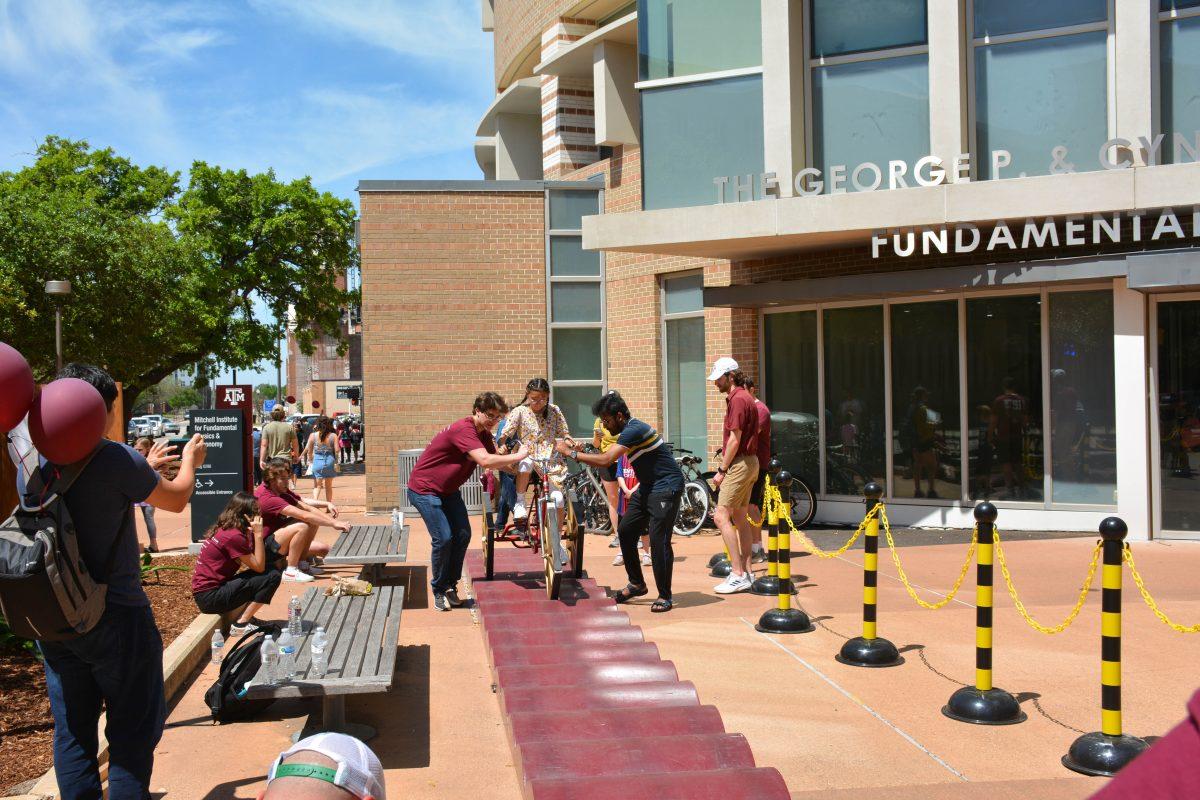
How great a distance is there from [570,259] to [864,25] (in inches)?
259

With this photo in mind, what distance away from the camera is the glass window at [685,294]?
1644cm

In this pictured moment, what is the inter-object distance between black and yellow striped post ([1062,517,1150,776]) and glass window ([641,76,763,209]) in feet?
31.2

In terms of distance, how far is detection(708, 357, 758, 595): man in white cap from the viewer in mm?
9578

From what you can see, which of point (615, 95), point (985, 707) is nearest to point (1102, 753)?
point (985, 707)

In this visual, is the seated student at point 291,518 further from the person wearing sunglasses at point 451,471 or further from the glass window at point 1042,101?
the glass window at point 1042,101

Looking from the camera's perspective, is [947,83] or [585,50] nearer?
[947,83]

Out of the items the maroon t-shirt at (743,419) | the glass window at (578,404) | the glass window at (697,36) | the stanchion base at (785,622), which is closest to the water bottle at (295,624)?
the stanchion base at (785,622)

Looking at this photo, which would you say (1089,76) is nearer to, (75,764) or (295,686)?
(295,686)

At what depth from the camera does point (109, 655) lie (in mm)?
4078

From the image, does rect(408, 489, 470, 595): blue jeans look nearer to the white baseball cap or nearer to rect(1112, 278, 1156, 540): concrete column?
the white baseball cap

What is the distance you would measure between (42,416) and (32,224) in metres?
25.9

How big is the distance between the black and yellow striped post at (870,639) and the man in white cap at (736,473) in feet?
7.33

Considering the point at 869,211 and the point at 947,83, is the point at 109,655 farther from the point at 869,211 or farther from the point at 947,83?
the point at 947,83

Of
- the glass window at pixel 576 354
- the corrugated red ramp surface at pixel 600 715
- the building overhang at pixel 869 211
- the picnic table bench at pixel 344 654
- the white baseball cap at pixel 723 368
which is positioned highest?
the building overhang at pixel 869 211
